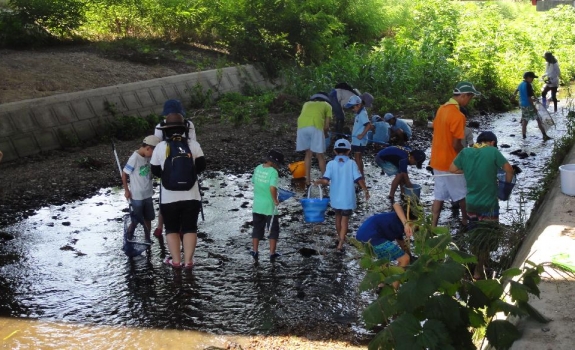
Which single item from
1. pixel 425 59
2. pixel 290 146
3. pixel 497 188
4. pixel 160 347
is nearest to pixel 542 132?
pixel 290 146

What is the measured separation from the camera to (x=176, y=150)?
8.28 m

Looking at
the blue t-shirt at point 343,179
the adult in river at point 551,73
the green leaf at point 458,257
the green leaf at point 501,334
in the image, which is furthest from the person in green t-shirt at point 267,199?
the adult in river at point 551,73

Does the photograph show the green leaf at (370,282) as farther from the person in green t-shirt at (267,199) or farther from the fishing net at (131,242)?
the fishing net at (131,242)

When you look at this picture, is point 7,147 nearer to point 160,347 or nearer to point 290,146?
point 290,146

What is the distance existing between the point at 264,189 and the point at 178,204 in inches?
40.5

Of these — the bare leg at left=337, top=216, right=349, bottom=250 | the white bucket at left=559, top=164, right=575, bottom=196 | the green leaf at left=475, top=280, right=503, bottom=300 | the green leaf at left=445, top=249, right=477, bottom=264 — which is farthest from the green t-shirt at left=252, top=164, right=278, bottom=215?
the green leaf at left=475, top=280, right=503, bottom=300

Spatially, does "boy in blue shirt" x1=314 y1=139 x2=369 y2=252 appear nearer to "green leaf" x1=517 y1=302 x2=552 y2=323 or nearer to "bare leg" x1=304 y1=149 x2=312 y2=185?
"bare leg" x1=304 y1=149 x2=312 y2=185

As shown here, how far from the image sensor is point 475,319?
16.2 feet

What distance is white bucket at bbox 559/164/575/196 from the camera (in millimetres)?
8578

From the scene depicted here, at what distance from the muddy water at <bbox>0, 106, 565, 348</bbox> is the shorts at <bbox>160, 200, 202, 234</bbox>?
502 millimetres

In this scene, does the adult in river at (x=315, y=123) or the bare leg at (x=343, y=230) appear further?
the adult in river at (x=315, y=123)

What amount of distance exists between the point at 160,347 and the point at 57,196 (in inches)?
225

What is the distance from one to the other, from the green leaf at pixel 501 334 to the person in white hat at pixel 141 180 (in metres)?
5.19

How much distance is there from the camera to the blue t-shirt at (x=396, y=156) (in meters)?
10.7
